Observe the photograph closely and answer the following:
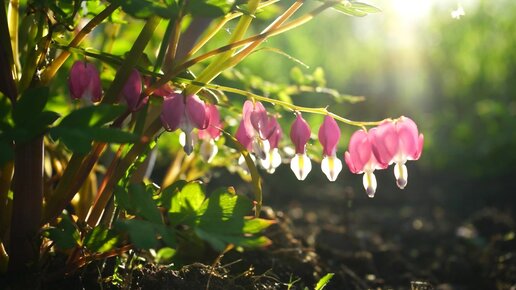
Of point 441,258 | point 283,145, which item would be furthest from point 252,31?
point 283,145

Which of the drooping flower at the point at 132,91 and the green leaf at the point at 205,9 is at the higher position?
the green leaf at the point at 205,9

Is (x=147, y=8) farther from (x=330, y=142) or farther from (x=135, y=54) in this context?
(x=330, y=142)

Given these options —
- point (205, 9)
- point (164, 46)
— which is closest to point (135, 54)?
point (164, 46)

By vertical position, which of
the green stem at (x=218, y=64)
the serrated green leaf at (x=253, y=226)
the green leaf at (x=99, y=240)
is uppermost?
the green stem at (x=218, y=64)

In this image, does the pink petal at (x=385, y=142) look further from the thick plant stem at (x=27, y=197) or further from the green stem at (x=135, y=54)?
the thick plant stem at (x=27, y=197)

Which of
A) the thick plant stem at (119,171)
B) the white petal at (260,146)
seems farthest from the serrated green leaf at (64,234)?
the white petal at (260,146)

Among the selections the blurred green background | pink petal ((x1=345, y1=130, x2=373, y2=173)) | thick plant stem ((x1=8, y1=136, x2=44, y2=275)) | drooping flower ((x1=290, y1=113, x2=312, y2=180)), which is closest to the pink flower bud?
thick plant stem ((x1=8, y1=136, x2=44, y2=275))

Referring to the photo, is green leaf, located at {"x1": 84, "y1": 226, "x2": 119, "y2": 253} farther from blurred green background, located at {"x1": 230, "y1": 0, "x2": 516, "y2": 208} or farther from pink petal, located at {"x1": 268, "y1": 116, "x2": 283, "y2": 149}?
blurred green background, located at {"x1": 230, "y1": 0, "x2": 516, "y2": 208}

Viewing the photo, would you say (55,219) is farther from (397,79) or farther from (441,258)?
(397,79)
